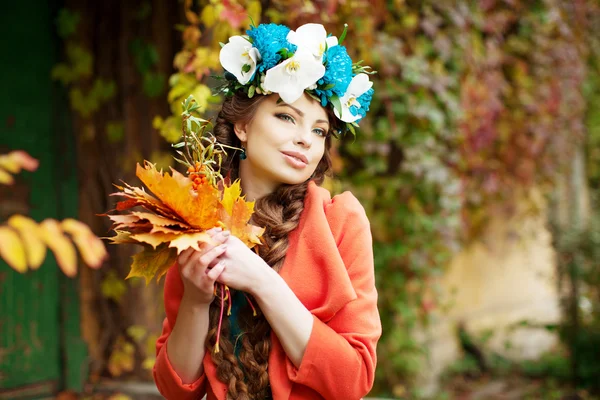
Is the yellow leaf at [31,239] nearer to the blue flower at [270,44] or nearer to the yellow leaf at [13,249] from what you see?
the yellow leaf at [13,249]

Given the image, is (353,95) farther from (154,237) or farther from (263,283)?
(154,237)

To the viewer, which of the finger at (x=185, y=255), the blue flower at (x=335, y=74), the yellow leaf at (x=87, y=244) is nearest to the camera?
the yellow leaf at (x=87, y=244)

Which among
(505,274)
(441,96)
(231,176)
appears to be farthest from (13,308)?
(505,274)

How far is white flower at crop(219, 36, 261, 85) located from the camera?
63.2 inches

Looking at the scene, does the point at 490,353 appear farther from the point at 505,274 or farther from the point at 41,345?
the point at 41,345

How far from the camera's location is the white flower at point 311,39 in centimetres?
160

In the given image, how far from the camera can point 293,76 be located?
1556mm

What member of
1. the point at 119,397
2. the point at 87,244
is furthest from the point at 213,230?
the point at 119,397

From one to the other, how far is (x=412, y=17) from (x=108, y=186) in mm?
1897

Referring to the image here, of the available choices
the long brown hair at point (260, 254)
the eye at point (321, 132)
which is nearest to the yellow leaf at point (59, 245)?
the long brown hair at point (260, 254)

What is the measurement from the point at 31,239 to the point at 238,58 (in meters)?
0.84

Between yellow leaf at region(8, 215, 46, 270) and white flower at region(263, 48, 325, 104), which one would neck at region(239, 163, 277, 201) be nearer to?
white flower at region(263, 48, 325, 104)

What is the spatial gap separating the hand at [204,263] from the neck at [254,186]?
0.27 meters

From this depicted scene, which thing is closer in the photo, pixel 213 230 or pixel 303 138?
pixel 213 230
